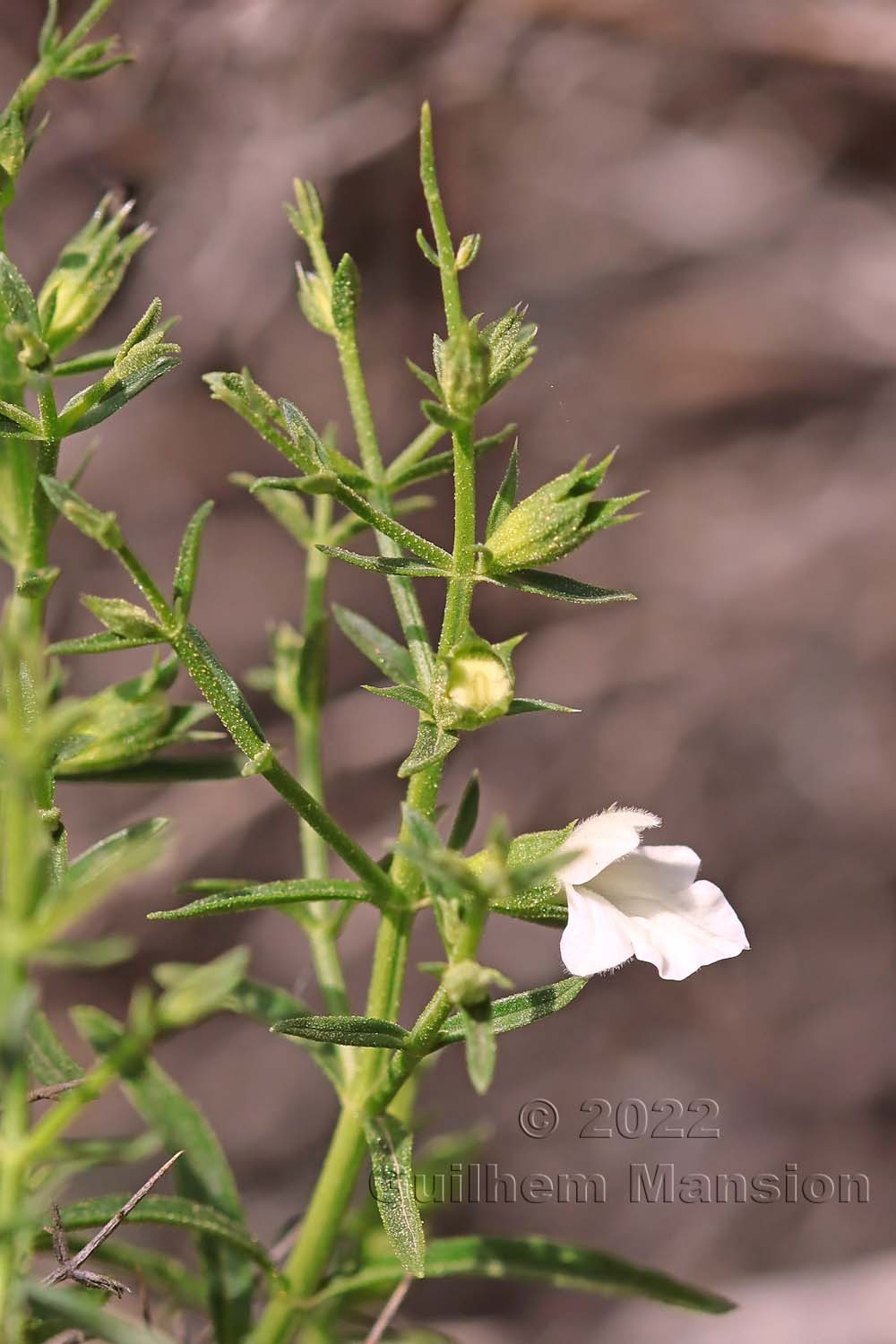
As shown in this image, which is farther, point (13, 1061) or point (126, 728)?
point (126, 728)

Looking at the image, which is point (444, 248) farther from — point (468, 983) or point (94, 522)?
point (468, 983)

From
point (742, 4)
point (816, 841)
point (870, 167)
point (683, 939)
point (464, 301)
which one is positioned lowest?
point (816, 841)

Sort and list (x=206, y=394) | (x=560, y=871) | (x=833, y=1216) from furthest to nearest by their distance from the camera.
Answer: (x=833, y=1216) → (x=206, y=394) → (x=560, y=871)

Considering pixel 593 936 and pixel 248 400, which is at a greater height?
pixel 248 400

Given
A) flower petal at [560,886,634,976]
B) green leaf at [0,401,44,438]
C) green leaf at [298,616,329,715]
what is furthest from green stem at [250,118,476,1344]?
green leaf at [0,401,44,438]

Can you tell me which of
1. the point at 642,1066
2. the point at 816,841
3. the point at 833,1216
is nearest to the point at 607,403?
the point at 816,841

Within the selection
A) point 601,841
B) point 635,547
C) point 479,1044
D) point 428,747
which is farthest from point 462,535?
point 635,547

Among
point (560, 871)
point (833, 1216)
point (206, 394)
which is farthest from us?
point (833, 1216)

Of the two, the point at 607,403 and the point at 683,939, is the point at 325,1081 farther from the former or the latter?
the point at 683,939
